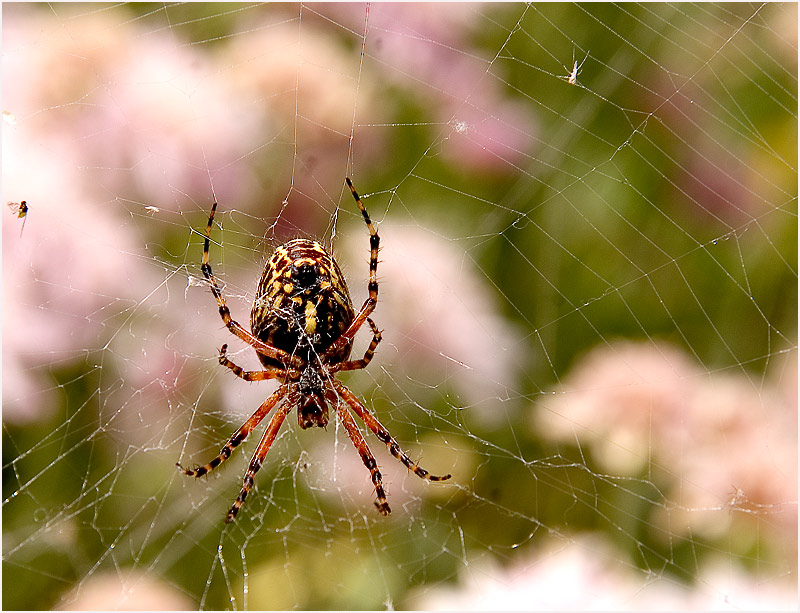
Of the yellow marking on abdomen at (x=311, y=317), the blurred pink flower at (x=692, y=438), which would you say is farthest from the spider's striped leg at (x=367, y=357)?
the blurred pink flower at (x=692, y=438)

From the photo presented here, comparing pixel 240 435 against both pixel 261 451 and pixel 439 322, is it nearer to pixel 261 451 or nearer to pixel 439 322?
pixel 261 451

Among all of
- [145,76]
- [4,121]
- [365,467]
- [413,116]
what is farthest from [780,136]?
[4,121]

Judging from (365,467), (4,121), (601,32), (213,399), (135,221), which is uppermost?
(601,32)

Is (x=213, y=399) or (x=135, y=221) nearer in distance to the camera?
(x=135, y=221)

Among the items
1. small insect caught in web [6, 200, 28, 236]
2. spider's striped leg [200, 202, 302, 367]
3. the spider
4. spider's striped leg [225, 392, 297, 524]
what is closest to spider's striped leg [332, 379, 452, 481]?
the spider

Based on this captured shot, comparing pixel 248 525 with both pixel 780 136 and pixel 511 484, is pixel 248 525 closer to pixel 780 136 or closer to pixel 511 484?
pixel 511 484

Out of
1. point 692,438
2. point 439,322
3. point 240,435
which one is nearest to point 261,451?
point 240,435
